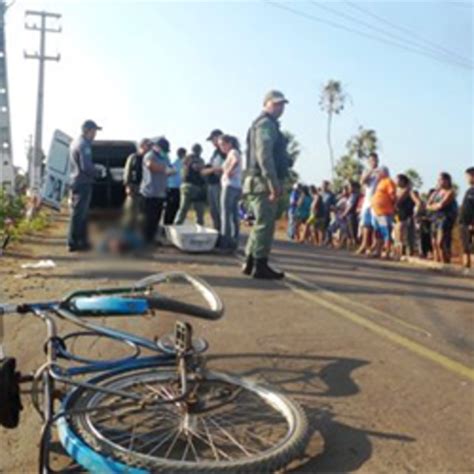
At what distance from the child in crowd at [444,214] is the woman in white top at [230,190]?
365 centimetres

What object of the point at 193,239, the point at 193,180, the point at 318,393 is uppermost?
the point at 193,180

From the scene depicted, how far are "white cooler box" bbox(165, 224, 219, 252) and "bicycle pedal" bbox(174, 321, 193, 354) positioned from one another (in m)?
7.63

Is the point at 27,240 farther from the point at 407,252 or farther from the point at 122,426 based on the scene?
the point at 122,426

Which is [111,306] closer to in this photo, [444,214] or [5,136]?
[444,214]

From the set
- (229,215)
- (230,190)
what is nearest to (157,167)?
(230,190)

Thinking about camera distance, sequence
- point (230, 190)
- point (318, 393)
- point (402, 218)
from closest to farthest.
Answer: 1. point (318, 393)
2. point (230, 190)
3. point (402, 218)

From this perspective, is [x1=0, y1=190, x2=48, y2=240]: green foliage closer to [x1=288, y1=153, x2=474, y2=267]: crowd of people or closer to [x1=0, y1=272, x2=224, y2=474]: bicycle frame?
[x1=288, y1=153, x2=474, y2=267]: crowd of people

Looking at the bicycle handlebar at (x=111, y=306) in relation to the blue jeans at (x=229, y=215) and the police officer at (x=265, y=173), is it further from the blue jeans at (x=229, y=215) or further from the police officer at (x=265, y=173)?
the blue jeans at (x=229, y=215)

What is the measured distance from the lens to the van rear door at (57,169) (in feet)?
26.6

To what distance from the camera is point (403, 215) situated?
13305mm

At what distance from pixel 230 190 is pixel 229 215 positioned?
0.46 metres

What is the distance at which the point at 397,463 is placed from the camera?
319cm

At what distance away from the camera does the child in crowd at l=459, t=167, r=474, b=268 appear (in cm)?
1146

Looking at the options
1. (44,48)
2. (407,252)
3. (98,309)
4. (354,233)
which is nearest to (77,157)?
(98,309)
